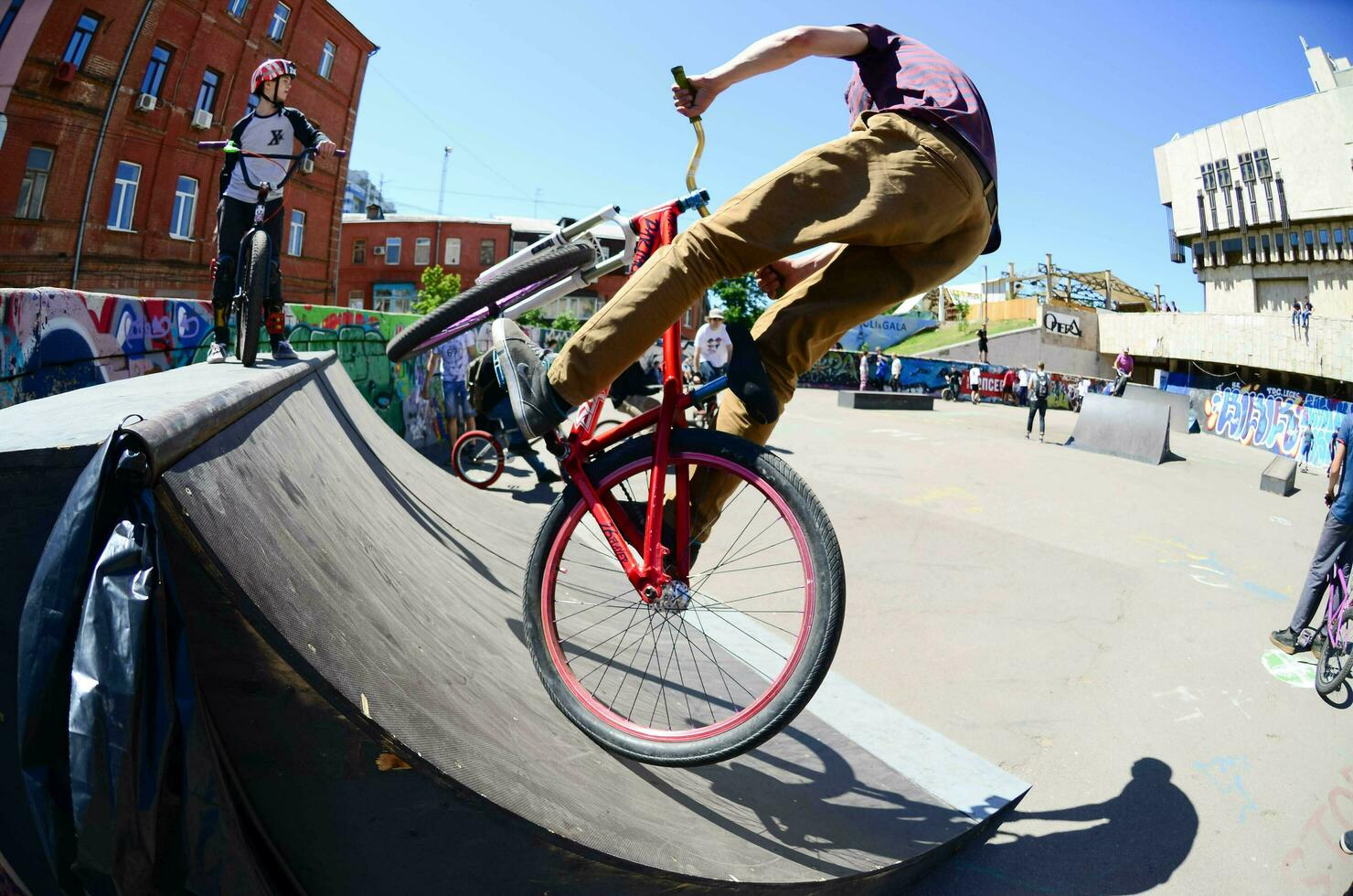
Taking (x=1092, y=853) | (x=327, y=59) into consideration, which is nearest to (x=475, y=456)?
(x=1092, y=853)

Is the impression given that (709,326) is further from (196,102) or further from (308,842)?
(196,102)

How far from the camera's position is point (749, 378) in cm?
202

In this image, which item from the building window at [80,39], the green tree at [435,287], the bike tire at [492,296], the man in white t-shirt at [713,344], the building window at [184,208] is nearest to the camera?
the bike tire at [492,296]

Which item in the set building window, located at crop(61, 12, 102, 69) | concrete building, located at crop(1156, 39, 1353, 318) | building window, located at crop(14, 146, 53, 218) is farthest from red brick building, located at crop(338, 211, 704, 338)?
building window, located at crop(14, 146, 53, 218)

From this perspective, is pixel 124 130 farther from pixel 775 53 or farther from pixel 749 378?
pixel 749 378

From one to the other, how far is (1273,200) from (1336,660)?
1954 inches

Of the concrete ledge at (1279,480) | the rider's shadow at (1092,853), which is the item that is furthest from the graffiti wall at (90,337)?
the concrete ledge at (1279,480)

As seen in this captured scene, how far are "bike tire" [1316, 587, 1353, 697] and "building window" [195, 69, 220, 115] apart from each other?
3075cm

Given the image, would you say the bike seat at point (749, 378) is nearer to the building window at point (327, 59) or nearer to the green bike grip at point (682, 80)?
the green bike grip at point (682, 80)

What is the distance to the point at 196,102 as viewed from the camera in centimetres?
2456

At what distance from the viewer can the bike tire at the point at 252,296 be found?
4.44 meters

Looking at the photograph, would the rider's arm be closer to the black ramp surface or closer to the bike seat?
the bike seat

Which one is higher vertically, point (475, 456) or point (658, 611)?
point (658, 611)

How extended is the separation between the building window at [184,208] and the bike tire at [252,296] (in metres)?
24.3
